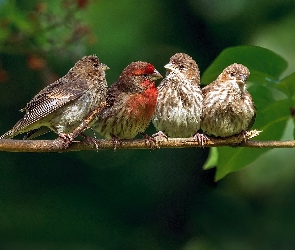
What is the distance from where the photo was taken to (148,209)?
13273 millimetres

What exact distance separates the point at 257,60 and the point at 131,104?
988 millimetres

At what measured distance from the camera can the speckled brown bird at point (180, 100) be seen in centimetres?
504

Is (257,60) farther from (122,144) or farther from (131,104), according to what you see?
(131,104)

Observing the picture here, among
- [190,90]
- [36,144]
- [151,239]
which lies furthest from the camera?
[151,239]

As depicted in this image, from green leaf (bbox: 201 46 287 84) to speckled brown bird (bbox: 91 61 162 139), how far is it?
54 centimetres

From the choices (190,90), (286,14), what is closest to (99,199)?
(286,14)

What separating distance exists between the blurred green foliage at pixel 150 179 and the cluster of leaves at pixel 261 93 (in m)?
6.83

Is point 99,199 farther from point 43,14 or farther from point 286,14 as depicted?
point 43,14

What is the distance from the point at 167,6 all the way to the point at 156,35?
2.17ft

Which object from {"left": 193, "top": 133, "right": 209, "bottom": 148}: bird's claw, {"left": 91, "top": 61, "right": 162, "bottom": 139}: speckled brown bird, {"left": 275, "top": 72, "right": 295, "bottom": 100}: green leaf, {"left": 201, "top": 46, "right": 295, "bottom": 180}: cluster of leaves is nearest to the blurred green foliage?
{"left": 91, "top": 61, "right": 162, "bottom": 139}: speckled brown bird

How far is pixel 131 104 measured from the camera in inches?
196

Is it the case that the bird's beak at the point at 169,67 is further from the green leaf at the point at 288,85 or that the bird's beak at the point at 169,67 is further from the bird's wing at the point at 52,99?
the green leaf at the point at 288,85

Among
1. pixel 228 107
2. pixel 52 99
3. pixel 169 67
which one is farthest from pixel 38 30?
pixel 228 107

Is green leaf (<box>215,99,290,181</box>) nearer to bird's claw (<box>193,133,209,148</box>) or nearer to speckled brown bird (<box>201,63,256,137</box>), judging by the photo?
bird's claw (<box>193,133,209,148</box>)
